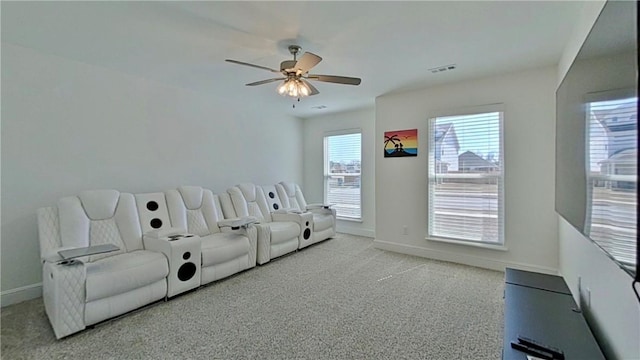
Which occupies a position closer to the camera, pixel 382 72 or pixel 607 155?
pixel 607 155

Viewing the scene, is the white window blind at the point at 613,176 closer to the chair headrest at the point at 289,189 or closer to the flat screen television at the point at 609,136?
the flat screen television at the point at 609,136

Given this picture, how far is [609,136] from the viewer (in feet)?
3.56

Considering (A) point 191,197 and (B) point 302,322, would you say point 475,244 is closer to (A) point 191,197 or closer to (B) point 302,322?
(B) point 302,322

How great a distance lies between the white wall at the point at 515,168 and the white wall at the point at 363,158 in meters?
1.24

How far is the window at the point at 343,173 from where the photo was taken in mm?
5758

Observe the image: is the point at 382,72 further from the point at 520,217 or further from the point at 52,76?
the point at 52,76

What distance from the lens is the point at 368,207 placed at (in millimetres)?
5602

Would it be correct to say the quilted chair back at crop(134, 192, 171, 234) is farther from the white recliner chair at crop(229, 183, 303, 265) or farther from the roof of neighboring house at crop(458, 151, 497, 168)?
the roof of neighboring house at crop(458, 151, 497, 168)

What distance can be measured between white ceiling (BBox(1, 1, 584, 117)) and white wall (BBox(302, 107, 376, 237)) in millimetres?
1976

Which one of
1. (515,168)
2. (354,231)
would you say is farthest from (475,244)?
(354,231)

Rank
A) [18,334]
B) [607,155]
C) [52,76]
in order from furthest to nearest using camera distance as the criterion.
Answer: [52,76] < [18,334] < [607,155]

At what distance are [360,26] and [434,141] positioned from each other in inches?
90.6

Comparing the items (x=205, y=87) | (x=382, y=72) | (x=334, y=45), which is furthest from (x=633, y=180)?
(x=205, y=87)

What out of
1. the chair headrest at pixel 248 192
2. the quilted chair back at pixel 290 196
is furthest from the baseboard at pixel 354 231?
the chair headrest at pixel 248 192
